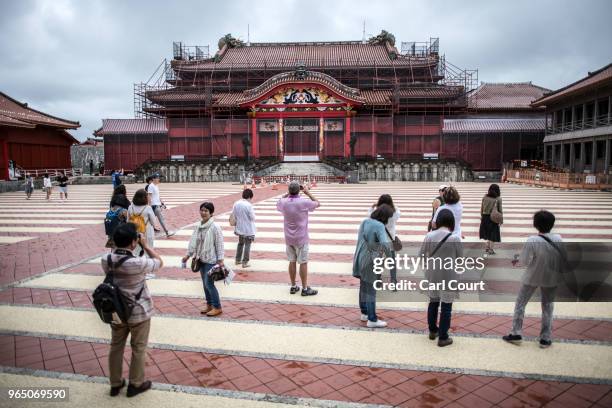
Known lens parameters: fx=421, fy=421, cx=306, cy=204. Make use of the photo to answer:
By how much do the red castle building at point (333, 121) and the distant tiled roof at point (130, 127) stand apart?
0.32ft

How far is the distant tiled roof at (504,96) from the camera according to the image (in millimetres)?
40250

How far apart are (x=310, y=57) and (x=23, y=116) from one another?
2703cm

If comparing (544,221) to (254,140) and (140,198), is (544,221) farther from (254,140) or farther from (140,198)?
(254,140)

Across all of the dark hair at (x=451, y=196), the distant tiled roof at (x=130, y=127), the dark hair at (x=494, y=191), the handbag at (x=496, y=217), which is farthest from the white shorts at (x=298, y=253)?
the distant tiled roof at (x=130, y=127)

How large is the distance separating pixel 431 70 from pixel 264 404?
4334 cm

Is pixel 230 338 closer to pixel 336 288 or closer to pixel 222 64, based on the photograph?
pixel 336 288

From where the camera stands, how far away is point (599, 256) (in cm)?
884

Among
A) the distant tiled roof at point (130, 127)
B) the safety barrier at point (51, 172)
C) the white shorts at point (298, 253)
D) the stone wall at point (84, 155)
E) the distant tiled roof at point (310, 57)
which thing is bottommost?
the white shorts at point (298, 253)

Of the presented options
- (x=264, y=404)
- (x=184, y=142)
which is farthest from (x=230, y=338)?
(x=184, y=142)

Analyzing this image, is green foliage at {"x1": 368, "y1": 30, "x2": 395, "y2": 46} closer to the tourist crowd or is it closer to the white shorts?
the tourist crowd

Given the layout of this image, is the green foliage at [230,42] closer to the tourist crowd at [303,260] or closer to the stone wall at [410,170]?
the stone wall at [410,170]

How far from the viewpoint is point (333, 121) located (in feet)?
127

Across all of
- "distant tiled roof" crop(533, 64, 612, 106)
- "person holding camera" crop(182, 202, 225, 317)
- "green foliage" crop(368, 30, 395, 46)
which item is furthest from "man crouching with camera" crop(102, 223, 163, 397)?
"green foliage" crop(368, 30, 395, 46)

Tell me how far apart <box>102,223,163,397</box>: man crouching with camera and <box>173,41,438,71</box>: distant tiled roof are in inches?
1603
